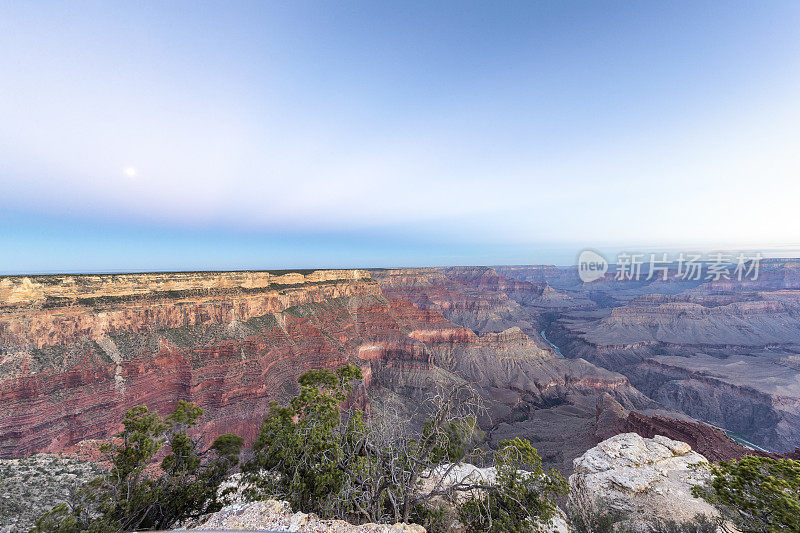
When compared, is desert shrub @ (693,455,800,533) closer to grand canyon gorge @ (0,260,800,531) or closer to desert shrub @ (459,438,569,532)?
desert shrub @ (459,438,569,532)

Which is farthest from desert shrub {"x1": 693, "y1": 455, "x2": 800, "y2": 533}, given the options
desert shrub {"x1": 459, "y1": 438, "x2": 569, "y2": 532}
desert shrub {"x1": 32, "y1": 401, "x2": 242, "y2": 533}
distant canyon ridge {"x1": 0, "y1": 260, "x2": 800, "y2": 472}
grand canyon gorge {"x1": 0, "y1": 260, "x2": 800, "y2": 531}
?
desert shrub {"x1": 32, "y1": 401, "x2": 242, "y2": 533}

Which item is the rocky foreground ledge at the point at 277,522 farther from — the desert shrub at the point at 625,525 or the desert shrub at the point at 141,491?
the desert shrub at the point at 625,525

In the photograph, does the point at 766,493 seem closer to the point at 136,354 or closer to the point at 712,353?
the point at 136,354

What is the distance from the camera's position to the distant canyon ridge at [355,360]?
23.3 metres

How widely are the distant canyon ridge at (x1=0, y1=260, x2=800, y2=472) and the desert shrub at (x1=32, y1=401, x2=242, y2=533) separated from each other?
7.31 m

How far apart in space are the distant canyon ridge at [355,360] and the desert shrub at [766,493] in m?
7.86

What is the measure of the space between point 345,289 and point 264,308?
2175 centimetres

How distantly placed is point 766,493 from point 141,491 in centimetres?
1651

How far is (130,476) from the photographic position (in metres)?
7.75

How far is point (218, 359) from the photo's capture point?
3061cm

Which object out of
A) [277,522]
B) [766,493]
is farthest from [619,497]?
[277,522]

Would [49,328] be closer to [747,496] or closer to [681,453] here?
[747,496]

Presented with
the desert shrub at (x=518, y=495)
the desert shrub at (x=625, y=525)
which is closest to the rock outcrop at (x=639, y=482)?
the desert shrub at (x=625, y=525)

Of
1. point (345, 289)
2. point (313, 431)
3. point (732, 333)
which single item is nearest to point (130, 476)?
point (313, 431)
